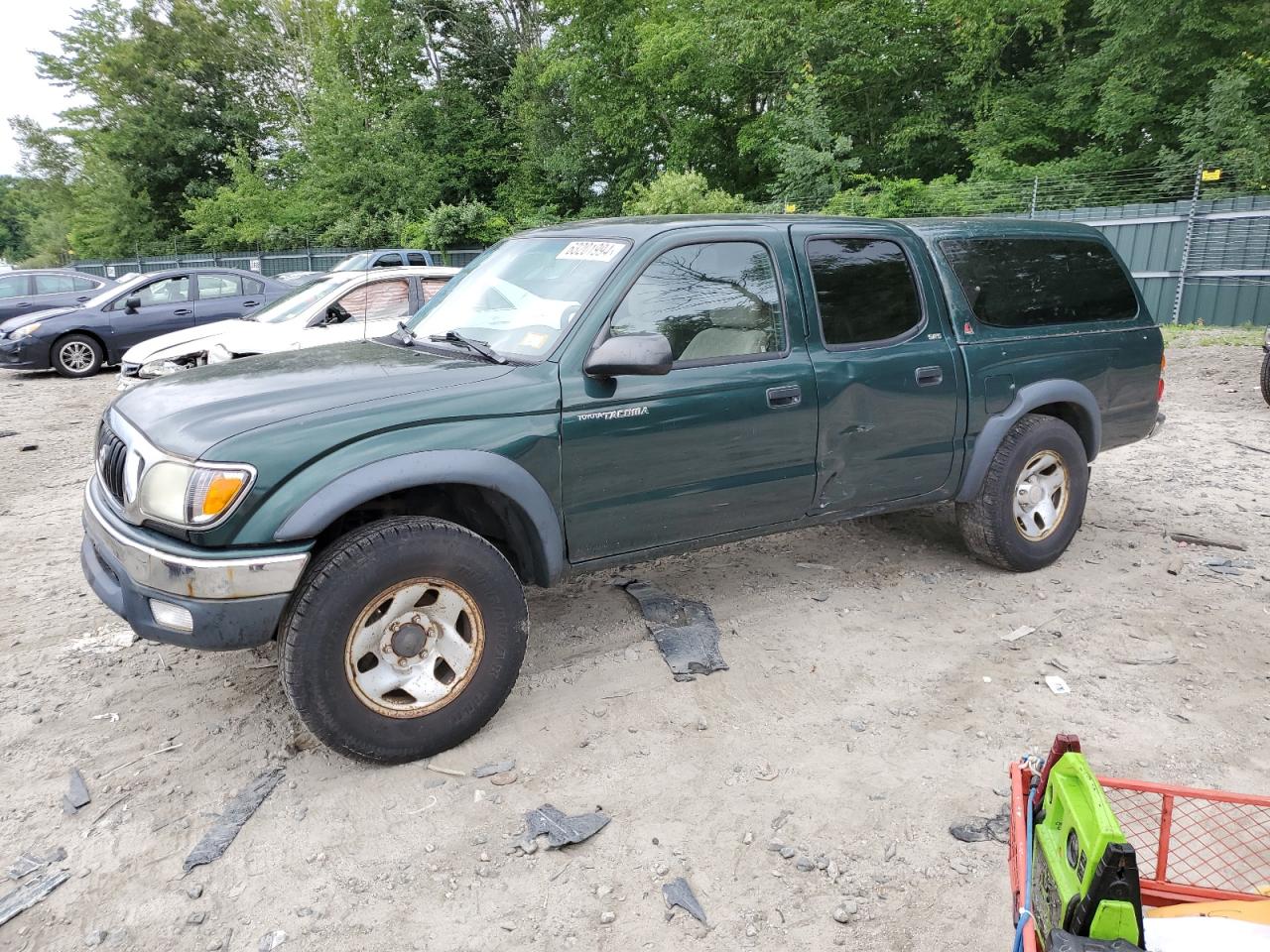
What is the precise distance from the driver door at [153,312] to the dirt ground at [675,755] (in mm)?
9309

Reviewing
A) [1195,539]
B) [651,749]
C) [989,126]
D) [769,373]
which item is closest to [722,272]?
[769,373]

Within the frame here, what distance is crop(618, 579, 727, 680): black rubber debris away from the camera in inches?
157

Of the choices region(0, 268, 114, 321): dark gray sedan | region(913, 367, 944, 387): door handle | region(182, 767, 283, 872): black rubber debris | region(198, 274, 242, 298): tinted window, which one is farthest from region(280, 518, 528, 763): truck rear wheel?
region(0, 268, 114, 321): dark gray sedan

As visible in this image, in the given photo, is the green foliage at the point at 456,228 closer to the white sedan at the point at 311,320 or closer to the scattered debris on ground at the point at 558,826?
the white sedan at the point at 311,320

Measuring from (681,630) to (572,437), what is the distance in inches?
52.3

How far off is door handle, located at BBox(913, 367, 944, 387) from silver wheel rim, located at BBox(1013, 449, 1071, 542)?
90cm

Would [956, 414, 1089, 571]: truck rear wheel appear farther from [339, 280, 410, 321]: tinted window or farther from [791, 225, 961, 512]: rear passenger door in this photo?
[339, 280, 410, 321]: tinted window

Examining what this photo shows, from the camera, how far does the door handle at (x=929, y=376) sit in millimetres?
4328

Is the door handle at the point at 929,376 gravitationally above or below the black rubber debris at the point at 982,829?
above

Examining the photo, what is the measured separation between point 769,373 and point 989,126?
22237mm

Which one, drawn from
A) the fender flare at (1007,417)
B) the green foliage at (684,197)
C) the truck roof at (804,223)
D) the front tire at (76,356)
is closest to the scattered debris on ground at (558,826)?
the truck roof at (804,223)

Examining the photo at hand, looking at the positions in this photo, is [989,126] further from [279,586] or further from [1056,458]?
[279,586]

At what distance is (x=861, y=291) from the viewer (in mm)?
4254

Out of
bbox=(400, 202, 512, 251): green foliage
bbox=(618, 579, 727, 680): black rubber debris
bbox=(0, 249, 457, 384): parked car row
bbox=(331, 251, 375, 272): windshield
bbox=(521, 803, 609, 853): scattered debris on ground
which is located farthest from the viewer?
bbox=(400, 202, 512, 251): green foliage
